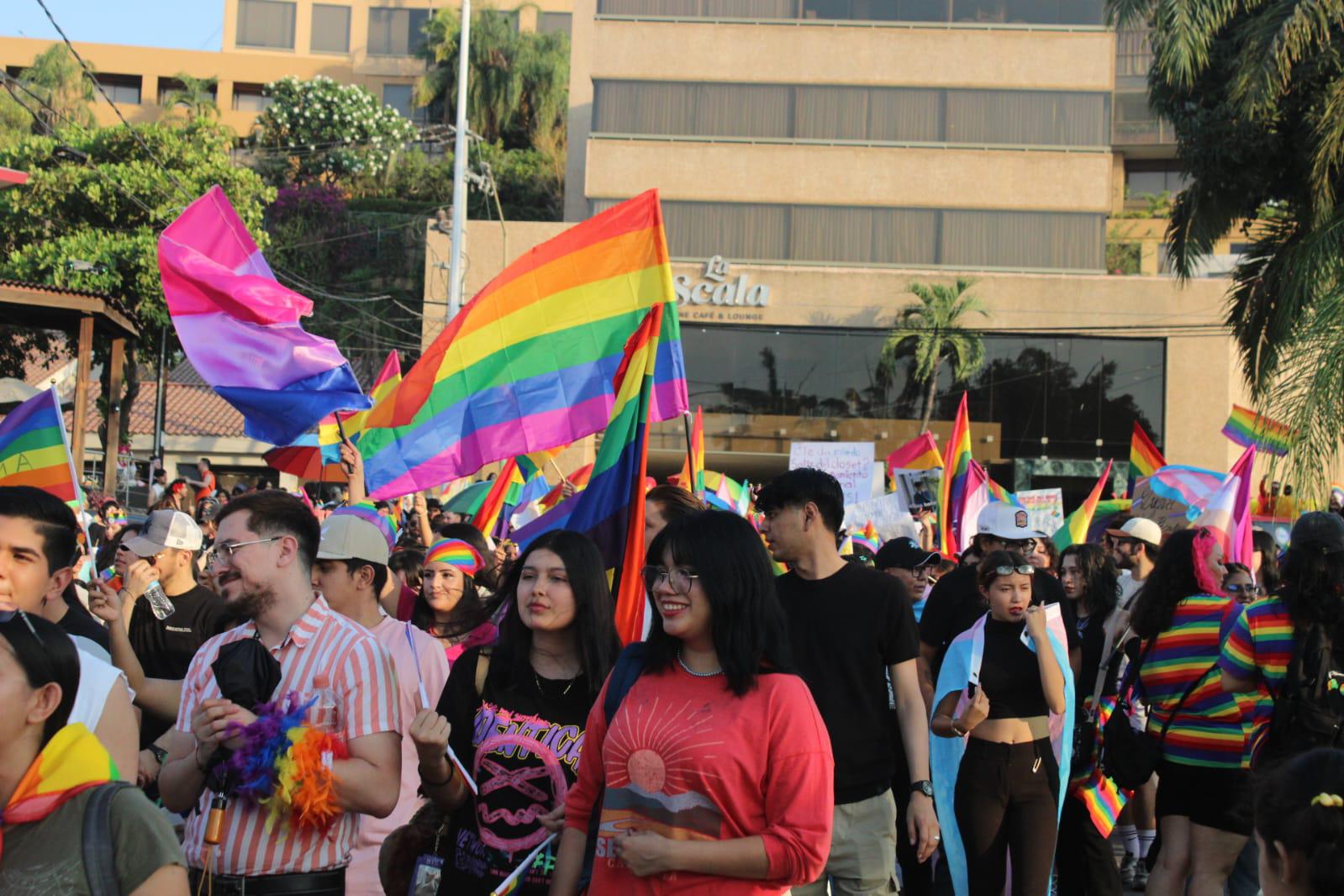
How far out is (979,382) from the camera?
3766 cm

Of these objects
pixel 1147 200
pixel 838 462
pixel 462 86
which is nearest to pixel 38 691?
pixel 838 462

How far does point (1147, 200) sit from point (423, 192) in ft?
83.4

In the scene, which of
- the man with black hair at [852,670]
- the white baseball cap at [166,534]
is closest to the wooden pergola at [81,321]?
the white baseball cap at [166,534]

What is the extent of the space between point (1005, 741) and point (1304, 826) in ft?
12.1

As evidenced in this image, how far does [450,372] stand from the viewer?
8.26 meters

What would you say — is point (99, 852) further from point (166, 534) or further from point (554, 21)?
point (554, 21)

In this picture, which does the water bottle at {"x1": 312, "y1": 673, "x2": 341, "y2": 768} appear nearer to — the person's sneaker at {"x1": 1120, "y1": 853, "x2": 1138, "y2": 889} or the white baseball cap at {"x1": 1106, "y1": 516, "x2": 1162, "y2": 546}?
the person's sneaker at {"x1": 1120, "y1": 853, "x2": 1138, "y2": 889}

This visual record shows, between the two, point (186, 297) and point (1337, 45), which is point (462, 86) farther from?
point (186, 297)

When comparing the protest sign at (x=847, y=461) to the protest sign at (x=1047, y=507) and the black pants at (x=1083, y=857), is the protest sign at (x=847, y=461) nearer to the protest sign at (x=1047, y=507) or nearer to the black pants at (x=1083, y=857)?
the protest sign at (x=1047, y=507)

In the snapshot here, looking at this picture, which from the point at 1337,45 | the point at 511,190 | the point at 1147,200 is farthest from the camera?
Answer: the point at 1147,200

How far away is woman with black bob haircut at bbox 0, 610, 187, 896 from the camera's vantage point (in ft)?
8.69

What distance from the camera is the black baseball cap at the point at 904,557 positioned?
26.5 ft

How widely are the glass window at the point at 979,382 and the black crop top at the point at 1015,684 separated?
31230 mm

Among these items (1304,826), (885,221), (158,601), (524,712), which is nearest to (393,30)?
(885,221)
